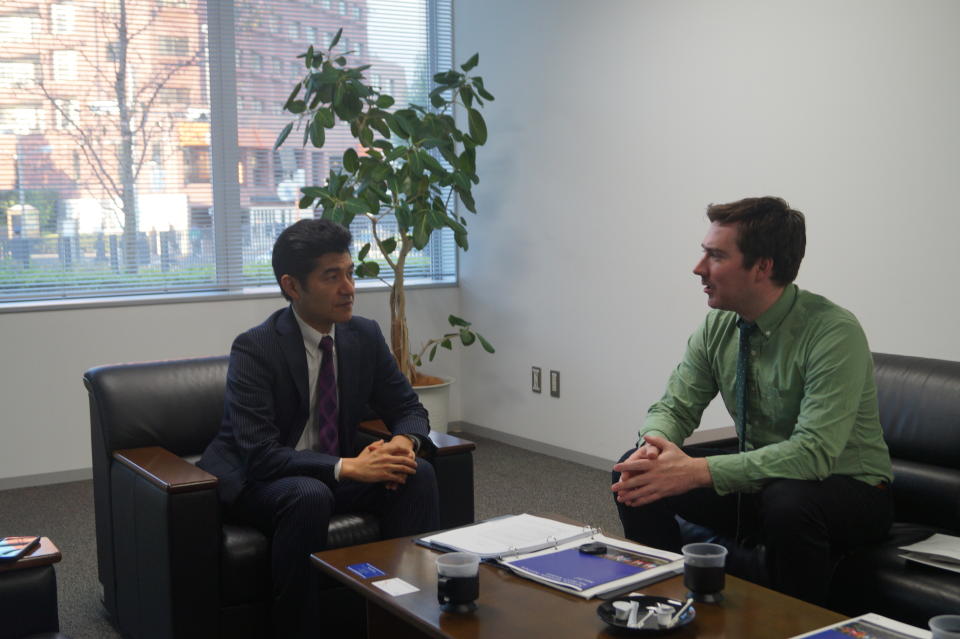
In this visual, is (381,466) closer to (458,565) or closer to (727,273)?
(458,565)

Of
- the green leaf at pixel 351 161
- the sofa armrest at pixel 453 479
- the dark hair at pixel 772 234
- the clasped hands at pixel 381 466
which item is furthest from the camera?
the green leaf at pixel 351 161

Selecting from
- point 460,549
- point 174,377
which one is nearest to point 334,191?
point 174,377

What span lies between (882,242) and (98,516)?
9.18ft

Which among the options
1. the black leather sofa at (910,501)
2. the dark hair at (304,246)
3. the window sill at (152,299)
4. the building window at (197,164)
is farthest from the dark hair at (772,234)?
the building window at (197,164)

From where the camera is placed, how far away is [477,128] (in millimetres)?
5027

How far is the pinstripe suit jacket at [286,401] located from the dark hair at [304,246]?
5.3 inches

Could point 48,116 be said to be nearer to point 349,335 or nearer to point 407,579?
point 349,335

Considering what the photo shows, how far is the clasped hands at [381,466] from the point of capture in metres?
2.57

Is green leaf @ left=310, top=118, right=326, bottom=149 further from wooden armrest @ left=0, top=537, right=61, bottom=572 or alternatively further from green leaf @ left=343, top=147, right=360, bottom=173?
wooden armrest @ left=0, top=537, right=61, bottom=572

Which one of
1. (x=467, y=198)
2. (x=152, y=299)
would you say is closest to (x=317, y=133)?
(x=467, y=198)

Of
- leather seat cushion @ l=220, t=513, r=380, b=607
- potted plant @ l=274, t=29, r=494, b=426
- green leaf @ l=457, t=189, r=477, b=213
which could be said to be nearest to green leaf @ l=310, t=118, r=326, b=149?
potted plant @ l=274, t=29, r=494, b=426

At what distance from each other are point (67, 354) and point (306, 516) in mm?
2772

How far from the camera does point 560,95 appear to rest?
4926 millimetres

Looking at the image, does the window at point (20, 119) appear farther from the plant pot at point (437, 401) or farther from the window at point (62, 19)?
the plant pot at point (437, 401)
